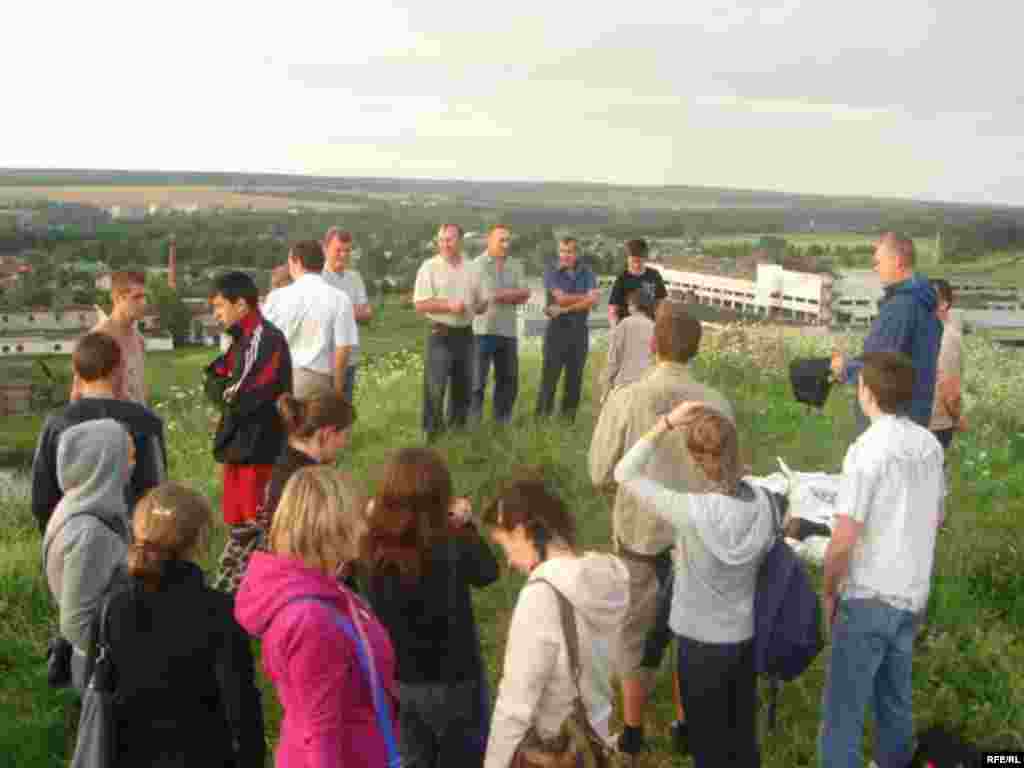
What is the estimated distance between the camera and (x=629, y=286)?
8984mm

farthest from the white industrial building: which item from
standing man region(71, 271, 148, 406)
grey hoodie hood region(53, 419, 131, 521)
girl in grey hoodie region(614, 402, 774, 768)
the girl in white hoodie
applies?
the girl in white hoodie

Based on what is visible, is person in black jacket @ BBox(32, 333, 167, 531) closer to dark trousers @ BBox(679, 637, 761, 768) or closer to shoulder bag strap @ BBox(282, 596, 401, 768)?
shoulder bag strap @ BBox(282, 596, 401, 768)

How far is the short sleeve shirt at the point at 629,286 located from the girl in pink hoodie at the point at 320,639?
242 inches

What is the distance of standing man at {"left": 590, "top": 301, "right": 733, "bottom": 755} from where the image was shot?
4.27m

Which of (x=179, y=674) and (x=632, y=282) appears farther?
(x=632, y=282)

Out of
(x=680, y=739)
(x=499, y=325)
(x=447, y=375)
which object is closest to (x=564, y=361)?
(x=499, y=325)

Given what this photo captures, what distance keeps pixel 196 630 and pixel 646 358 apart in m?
5.10

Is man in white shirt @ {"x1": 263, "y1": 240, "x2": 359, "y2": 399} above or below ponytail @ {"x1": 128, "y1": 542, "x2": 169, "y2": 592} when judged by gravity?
above

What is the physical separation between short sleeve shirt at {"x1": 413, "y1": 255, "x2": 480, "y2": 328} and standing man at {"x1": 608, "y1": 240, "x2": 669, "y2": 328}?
1.19 m

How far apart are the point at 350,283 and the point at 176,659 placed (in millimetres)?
5378

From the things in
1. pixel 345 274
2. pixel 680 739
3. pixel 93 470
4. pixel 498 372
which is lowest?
pixel 680 739

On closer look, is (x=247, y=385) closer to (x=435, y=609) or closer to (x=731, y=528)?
(x=435, y=609)

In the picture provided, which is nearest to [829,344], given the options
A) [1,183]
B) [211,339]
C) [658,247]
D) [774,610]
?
[658,247]

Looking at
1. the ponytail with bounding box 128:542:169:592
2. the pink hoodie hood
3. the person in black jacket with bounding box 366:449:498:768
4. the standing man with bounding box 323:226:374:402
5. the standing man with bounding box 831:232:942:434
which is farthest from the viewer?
the standing man with bounding box 323:226:374:402
